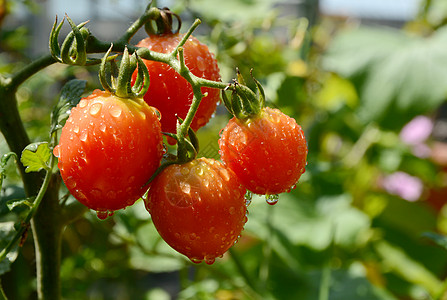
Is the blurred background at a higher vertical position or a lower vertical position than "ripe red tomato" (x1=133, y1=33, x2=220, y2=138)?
lower

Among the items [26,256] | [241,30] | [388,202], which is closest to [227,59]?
[241,30]

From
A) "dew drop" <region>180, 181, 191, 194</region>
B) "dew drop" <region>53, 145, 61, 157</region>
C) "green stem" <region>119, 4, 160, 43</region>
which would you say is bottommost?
"dew drop" <region>180, 181, 191, 194</region>

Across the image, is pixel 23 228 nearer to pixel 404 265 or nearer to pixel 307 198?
pixel 307 198

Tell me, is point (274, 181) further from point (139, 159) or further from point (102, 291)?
point (102, 291)

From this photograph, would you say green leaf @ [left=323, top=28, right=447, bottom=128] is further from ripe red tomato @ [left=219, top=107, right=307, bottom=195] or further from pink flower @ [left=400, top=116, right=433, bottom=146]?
ripe red tomato @ [left=219, top=107, right=307, bottom=195]

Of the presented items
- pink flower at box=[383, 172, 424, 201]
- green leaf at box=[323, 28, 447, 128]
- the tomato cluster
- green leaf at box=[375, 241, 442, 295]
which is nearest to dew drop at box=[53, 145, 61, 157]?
the tomato cluster

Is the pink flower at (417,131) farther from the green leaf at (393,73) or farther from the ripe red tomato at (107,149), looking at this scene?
the ripe red tomato at (107,149)
